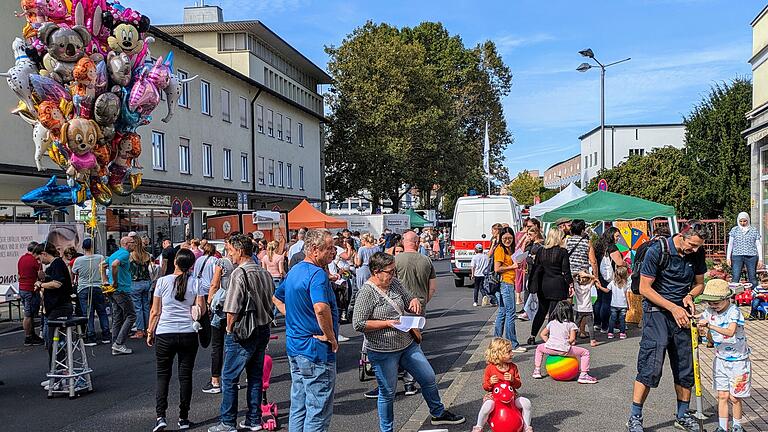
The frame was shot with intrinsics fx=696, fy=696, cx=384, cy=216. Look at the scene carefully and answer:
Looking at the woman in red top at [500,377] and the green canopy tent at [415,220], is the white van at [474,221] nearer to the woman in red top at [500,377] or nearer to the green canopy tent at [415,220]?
the woman in red top at [500,377]

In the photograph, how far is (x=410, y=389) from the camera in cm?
809

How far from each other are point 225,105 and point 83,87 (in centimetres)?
2304

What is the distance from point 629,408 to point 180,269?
4.80 meters

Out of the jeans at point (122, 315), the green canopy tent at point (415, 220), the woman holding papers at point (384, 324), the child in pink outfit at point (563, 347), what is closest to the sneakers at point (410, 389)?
the child in pink outfit at point (563, 347)

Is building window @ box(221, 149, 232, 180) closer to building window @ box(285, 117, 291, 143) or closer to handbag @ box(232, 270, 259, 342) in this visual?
building window @ box(285, 117, 291, 143)

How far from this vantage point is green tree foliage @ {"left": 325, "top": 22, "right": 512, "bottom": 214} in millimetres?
46031

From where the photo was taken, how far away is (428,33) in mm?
53062

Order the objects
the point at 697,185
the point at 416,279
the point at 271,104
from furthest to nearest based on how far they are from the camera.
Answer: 1. the point at 271,104
2. the point at 697,185
3. the point at 416,279

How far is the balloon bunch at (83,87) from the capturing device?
1200cm

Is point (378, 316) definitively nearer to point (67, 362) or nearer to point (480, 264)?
point (67, 362)

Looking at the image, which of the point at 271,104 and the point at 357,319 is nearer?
the point at 357,319

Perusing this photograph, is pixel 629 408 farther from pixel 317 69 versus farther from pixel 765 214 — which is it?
pixel 317 69

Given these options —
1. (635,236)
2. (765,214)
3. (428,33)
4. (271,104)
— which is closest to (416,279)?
(635,236)

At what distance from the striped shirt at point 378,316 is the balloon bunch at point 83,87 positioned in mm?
8035
